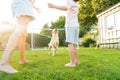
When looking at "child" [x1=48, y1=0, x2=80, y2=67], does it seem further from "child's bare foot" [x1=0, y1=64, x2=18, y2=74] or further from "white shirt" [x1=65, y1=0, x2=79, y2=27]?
"child's bare foot" [x1=0, y1=64, x2=18, y2=74]

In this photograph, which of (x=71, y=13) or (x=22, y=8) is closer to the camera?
(x=22, y=8)

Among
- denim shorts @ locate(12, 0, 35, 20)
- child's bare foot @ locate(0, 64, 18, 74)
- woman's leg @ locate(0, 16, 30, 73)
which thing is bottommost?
child's bare foot @ locate(0, 64, 18, 74)

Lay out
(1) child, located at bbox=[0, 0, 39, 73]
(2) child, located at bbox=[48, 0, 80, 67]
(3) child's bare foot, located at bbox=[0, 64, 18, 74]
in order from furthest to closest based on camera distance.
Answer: (2) child, located at bbox=[48, 0, 80, 67]
(1) child, located at bbox=[0, 0, 39, 73]
(3) child's bare foot, located at bbox=[0, 64, 18, 74]

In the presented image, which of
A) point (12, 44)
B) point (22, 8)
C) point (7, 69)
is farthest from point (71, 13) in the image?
point (7, 69)

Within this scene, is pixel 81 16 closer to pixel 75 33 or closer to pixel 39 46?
pixel 39 46

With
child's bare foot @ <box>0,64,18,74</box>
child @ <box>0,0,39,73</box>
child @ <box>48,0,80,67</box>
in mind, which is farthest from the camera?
child @ <box>48,0,80,67</box>

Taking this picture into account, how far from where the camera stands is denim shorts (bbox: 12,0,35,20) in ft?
14.7

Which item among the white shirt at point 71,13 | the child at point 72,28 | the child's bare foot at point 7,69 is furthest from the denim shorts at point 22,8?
the white shirt at point 71,13

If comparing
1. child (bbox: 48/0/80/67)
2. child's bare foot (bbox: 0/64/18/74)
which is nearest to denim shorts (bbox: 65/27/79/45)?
child (bbox: 48/0/80/67)

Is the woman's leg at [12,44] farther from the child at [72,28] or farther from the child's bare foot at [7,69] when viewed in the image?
the child at [72,28]

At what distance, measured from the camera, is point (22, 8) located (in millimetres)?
4516

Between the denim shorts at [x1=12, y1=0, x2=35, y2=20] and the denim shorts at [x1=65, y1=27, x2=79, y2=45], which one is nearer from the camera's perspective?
the denim shorts at [x1=12, y1=0, x2=35, y2=20]

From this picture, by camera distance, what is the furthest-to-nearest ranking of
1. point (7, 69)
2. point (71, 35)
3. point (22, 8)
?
point (71, 35), point (22, 8), point (7, 69)

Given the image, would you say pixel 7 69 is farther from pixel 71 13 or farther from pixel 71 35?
pixel 71 13
